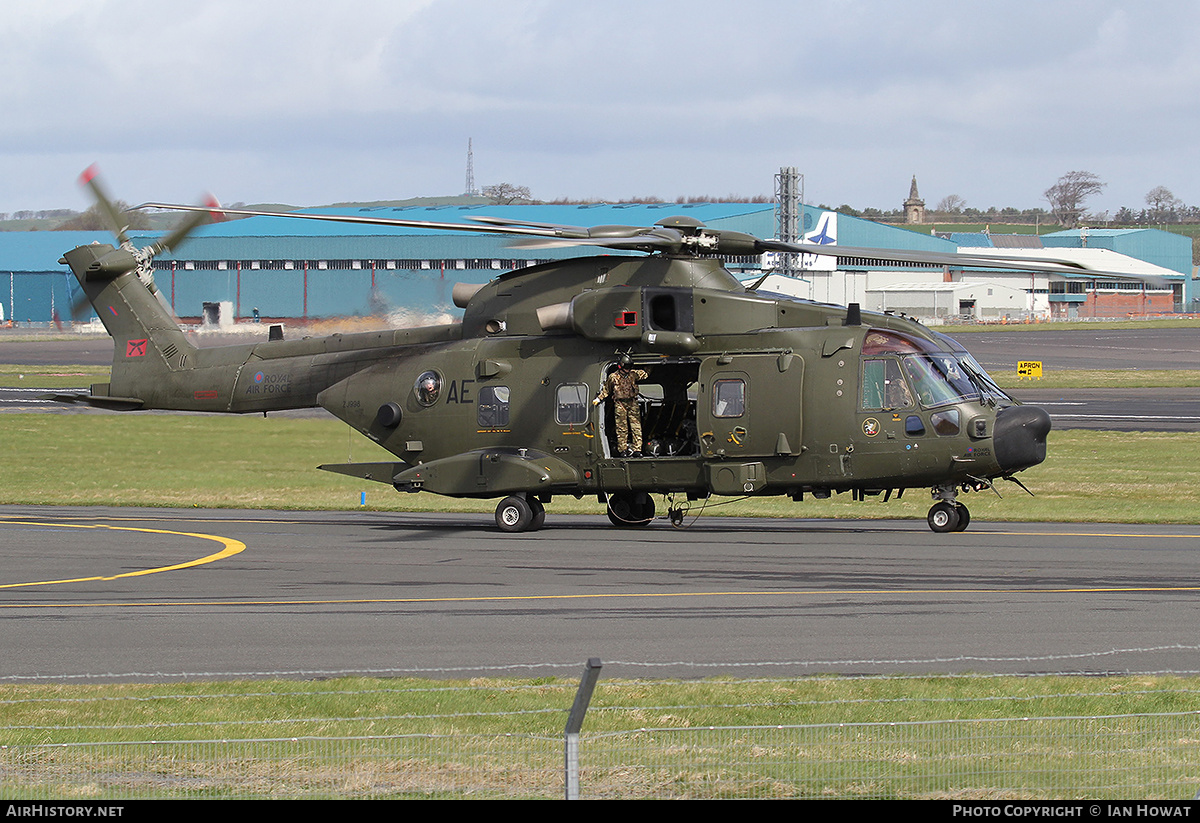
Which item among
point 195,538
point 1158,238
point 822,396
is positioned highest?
point 1158,238

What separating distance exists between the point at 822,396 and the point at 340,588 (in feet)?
25.5

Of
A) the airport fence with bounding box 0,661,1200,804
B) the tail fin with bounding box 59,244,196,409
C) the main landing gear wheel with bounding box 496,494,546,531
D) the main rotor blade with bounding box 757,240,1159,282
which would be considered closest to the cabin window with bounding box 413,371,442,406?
the main landing gear wheel with bounding box 496,494,546,531

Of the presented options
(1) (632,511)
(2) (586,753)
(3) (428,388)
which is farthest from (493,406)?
(2) (586,753)

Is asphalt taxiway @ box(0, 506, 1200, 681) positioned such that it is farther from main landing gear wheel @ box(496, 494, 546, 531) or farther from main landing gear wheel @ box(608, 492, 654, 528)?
main landing gear wheel @ box(608, 492, 654, 528)

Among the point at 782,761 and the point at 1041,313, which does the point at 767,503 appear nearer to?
the point at 782,761

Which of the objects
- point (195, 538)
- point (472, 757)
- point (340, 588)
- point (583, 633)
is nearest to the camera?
point (472, 757)

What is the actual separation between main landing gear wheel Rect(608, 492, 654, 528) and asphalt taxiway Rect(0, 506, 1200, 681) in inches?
15.8

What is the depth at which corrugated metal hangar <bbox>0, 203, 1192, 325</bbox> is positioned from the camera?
189ft

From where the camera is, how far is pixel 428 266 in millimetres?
75250

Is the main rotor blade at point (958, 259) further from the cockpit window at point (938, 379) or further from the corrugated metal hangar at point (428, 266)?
the corrugated metal hangar at point (428, 266)

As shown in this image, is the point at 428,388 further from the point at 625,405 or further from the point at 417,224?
the point at 417,224

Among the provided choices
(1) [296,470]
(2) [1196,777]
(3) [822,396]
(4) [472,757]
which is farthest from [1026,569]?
(1) [296,470]

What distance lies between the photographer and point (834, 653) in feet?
37.9

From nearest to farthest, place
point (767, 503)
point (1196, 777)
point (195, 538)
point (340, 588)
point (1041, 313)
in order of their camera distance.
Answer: point (1196, 777)
point (340, 588)
point (195, 538)
point (767, 503)
point (1041, 313)
